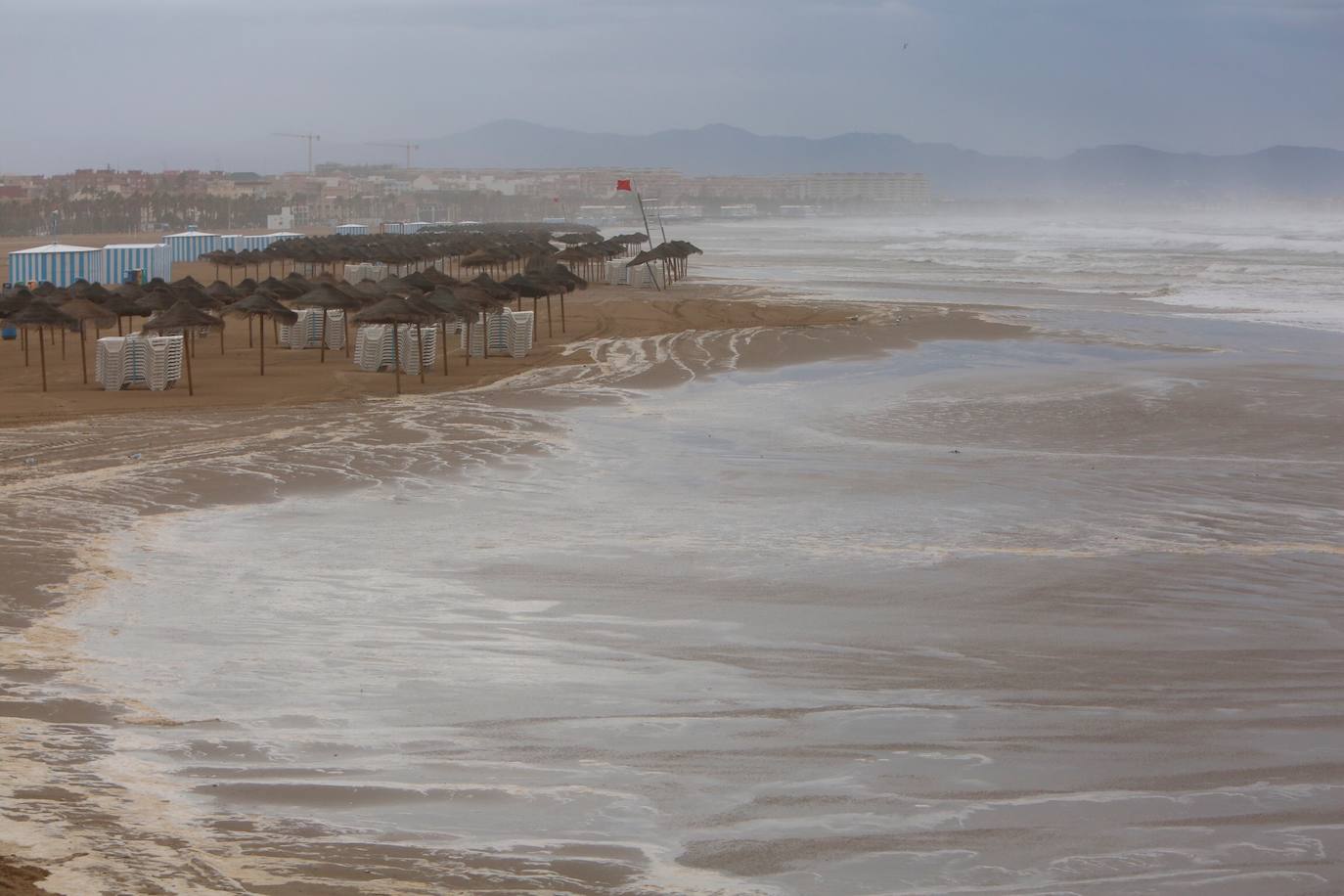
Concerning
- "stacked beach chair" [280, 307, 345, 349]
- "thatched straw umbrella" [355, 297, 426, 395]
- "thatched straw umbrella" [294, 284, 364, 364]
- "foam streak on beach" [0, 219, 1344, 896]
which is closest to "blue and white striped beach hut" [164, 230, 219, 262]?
"stacked beach chair" [280, 307, 345, 349]

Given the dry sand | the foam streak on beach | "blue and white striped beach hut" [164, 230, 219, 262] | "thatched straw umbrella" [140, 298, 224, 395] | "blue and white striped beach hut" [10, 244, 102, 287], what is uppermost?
"blue and white striped beach hut" [164, 230, 219, 262]

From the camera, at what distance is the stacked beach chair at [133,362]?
20.6m

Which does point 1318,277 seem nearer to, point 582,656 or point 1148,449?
point 1148,449

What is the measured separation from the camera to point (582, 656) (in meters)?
7.73

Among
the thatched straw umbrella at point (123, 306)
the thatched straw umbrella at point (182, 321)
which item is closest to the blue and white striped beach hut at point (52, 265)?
the thatched straw umbrella at point (123, 306)

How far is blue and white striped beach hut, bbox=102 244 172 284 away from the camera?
42.3 m

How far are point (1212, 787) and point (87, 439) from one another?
509 inches

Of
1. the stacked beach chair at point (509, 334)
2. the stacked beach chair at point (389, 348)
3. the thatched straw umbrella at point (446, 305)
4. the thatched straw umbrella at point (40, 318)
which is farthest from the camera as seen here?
the stacked beach chair at point (509, 334)

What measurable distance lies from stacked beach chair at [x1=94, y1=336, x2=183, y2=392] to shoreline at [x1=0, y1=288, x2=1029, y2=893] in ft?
2.01

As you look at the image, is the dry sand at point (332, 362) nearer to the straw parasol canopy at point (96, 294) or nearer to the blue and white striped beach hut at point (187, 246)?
the straw parasol canopy at point (96, 294)

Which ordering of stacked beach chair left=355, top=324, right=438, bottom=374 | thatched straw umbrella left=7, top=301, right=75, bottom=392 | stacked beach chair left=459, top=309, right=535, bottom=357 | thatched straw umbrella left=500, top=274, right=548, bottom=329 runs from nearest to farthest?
thatched straw umbrella left=7, top=301, right=75, bottom=392 → stacked beach chair left=355, top=324, right=438, bottom=374 → stacked beach chair left=459, top=309, right=535, bottom=357 → thatched straw umbrella left=500, top=274, right=548, bottom=329

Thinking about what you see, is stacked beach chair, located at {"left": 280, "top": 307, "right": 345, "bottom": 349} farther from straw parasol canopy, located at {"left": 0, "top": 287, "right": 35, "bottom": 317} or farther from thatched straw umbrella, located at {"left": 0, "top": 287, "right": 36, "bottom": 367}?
straw parasol canopy, located at {"left": 0, "top": 287, "right": 35, "bottom": 317}

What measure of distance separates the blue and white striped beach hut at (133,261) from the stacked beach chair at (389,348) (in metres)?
19.0

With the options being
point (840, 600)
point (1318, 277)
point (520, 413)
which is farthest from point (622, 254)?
point (840, 600)
